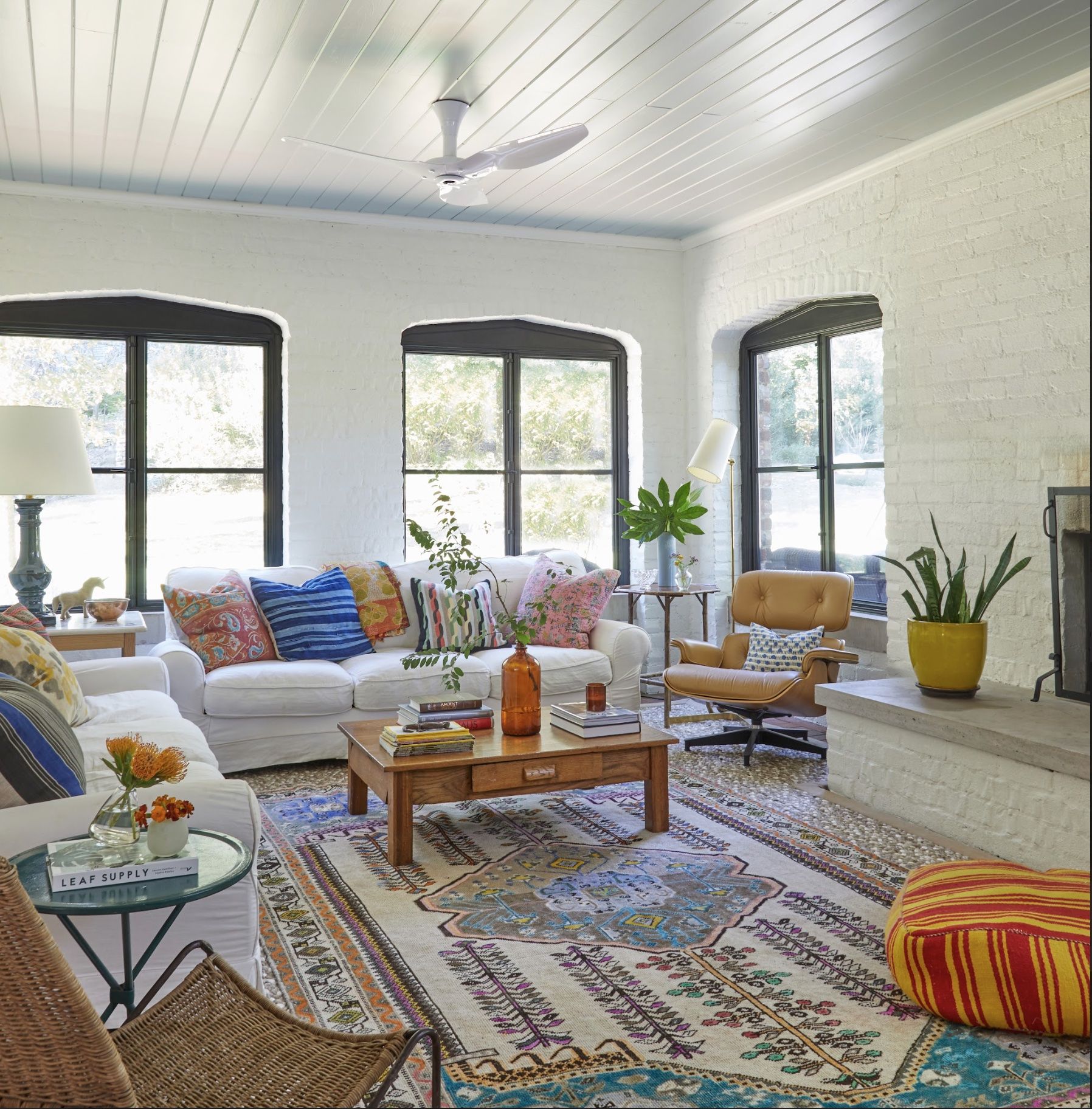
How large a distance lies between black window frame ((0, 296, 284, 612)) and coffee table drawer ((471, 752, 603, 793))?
2.94 metres

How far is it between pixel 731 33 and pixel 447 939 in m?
3.17

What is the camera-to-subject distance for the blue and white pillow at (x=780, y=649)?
202 inches

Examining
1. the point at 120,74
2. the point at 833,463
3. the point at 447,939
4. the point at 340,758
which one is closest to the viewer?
the point at 447,939

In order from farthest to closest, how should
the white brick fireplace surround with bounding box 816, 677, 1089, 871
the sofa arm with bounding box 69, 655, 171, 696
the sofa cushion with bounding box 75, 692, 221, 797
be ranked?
the sofa arm with bounding box 69, 655, 171, 696 → the white brick fireplace surround with bounding box 816, 677, 1089, 871 → the sofa cushion with bounding box 75, 692, 221, 797

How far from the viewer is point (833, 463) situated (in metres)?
6.04

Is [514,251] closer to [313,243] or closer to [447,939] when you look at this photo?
[313,243]

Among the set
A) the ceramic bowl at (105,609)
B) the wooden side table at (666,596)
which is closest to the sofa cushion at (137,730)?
the ceramic bowl at (105,609)

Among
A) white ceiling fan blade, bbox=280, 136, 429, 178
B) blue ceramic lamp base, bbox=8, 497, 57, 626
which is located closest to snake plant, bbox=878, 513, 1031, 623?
white ceiling fan blade, bbox=280, 136, 429, 178

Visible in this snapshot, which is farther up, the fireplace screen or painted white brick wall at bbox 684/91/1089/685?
painted white brick wall at bbox 684/91/1089/685

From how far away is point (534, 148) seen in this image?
3.98 m

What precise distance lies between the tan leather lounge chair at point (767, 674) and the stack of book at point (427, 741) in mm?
1576

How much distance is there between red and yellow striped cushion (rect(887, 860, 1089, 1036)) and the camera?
92.3 inches

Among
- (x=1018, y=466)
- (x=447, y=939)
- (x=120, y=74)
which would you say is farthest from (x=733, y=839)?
(x=120, y=74)

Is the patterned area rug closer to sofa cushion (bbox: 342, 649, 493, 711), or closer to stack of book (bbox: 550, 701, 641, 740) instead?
stack of book (bbox: 550, 701, 641, 740)
